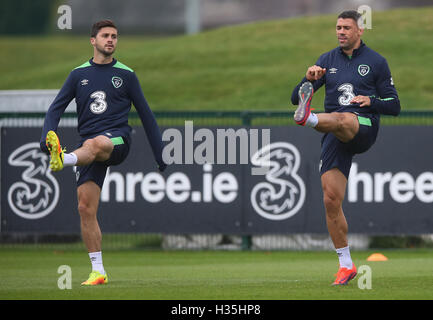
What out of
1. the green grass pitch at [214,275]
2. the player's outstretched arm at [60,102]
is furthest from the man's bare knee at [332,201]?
the player's outstretched arm at [60,102]

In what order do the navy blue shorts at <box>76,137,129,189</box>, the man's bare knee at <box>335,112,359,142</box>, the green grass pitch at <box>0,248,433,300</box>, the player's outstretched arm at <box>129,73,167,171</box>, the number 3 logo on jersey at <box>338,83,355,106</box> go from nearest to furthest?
the green grass pitch at <box>0,248,433,300</box> → the man's bare knee at <box>335,112,359,142</box> → the number 3 logo on jersey at <box>338,83,355,106</box> → the navy blue shorts at <box>76,137,129,189</box> → the player's outstretched arm at <box>129,73,167,171</box>

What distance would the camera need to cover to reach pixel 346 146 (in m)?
8.95

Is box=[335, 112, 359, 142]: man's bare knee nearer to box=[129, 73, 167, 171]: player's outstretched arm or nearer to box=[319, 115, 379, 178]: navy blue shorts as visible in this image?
box=[319, 115, 379, 178]: navy blue shorts

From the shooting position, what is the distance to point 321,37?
26516 mm

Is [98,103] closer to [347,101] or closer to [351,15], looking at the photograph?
[347,101]

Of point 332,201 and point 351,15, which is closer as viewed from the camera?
point 351,15

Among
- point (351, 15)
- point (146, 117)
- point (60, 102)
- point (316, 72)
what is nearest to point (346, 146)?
point (316, 72)

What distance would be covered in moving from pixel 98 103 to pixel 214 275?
2570mm

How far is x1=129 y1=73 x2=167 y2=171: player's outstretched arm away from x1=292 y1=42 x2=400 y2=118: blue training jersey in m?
1.52

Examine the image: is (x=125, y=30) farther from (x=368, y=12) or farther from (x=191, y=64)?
(x=368, y=12)

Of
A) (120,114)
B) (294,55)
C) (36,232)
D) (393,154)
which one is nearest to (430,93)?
(294,55)

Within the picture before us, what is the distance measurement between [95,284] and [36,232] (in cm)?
610

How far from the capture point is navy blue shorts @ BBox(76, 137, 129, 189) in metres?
9.17

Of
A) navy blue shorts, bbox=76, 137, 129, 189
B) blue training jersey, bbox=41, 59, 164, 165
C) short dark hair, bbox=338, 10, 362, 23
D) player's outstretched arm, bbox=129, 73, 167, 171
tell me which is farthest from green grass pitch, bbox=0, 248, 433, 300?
short dark hair, bbox=338, 10, 362, 23
